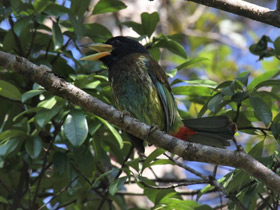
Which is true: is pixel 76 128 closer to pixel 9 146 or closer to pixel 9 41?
pixel 9 146

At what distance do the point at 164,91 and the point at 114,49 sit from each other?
0.63 metres

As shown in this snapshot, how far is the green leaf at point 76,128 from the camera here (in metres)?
3.12

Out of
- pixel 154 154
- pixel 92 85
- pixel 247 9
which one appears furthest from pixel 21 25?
pixel 247 9

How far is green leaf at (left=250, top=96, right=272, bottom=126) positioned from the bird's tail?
0.20 m

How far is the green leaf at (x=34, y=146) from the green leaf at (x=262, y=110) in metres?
1.41

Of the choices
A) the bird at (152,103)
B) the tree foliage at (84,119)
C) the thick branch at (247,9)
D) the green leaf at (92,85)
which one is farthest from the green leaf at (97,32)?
the thick branch at (247,9)

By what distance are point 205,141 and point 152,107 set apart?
1.41ft

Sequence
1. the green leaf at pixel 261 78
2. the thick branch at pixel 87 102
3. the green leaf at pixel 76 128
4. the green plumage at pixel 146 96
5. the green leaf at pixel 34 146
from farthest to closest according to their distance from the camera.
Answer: the green plumage at pixel 146 96 → the green leaf at pixel 261 78 → the green leaf at pixel 34 146 → the green leaf at pixel 76 128 → the thick branch at pixel 87 102

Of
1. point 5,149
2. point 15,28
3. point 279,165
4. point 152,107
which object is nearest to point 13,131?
point 5,149

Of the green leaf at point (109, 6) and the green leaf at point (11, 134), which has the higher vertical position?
the green leaf at point (109, 6)

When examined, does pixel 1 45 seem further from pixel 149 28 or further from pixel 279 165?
pixel 279 165

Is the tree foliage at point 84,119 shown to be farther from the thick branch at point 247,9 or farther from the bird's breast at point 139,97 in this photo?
the thick branch at point 247,9

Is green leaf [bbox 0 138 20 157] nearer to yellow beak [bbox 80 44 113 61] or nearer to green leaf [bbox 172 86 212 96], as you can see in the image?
yellow beak [bbox 80 44 113 61]

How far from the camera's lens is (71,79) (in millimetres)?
3613
